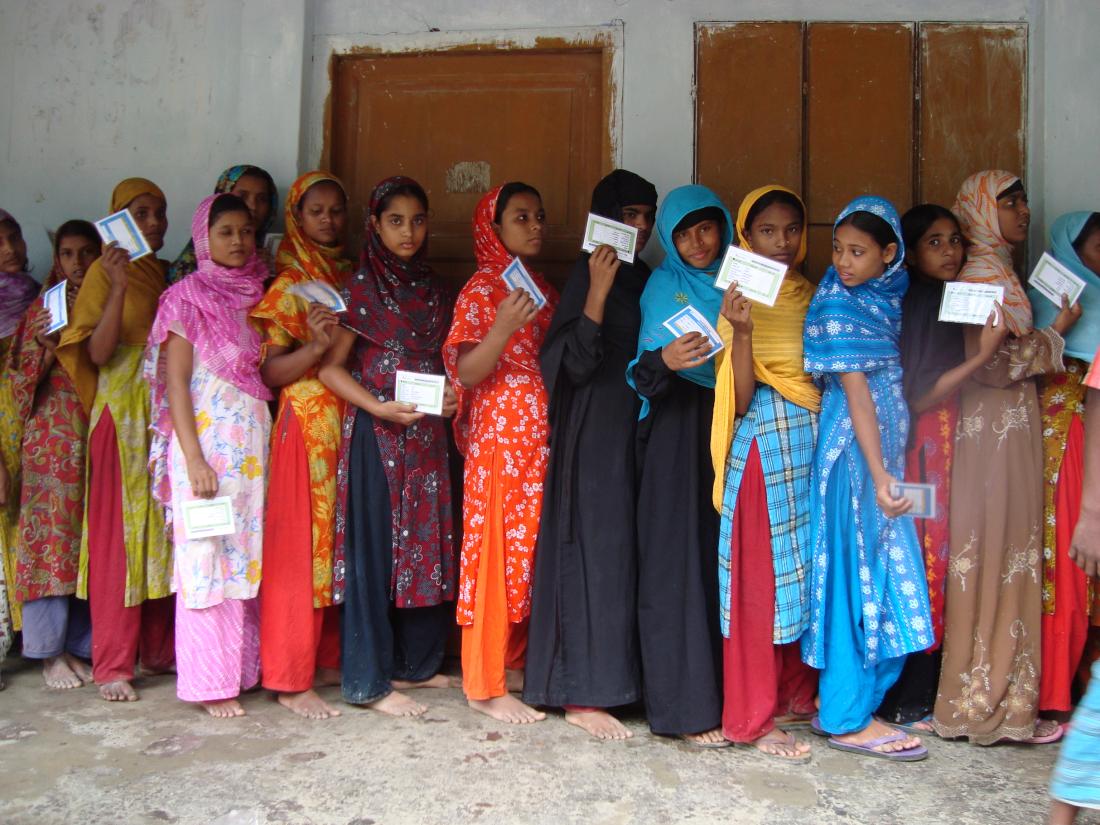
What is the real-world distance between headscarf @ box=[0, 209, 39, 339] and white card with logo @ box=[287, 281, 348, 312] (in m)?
1.52

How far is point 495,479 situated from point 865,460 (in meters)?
1.30

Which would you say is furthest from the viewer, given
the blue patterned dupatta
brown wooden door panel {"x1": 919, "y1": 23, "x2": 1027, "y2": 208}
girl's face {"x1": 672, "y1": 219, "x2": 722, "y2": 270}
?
brown wooden door panel {"x1": 919, "y1": 23, "x2": 1027, "y2": 208}

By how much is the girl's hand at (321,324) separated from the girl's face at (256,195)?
0.76 meters

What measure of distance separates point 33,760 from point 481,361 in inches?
76.5

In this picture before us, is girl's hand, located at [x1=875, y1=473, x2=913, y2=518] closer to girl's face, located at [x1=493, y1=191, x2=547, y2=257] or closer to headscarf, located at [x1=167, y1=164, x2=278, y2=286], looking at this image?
girl's face, located at [x1=493, y1=191, x2=547, y2=257]

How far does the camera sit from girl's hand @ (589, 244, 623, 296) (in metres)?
3.53

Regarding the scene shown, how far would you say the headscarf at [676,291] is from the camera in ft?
11.7

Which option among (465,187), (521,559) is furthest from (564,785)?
(465,187)

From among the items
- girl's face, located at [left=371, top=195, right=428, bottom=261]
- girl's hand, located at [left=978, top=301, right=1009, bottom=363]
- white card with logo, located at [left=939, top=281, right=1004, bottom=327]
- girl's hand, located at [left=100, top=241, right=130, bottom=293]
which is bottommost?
girl's hand, located at [left=978, top=301, right=1009, bottom=363]

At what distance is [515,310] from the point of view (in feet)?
11.4

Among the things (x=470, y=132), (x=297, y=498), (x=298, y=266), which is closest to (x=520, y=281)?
(x=298, y=266)

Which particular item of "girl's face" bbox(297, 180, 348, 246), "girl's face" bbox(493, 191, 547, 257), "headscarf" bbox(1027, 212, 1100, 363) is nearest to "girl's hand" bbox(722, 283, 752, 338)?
"girl's face" bbox(493, 191, 547, 257)

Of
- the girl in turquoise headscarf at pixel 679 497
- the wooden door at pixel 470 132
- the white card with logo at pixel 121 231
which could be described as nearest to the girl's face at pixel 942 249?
the girl in turquoise headscarf at pixel 679 497

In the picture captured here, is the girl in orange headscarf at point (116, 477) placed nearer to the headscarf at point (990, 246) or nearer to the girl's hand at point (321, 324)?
the girl's hand at point (321, 324)
